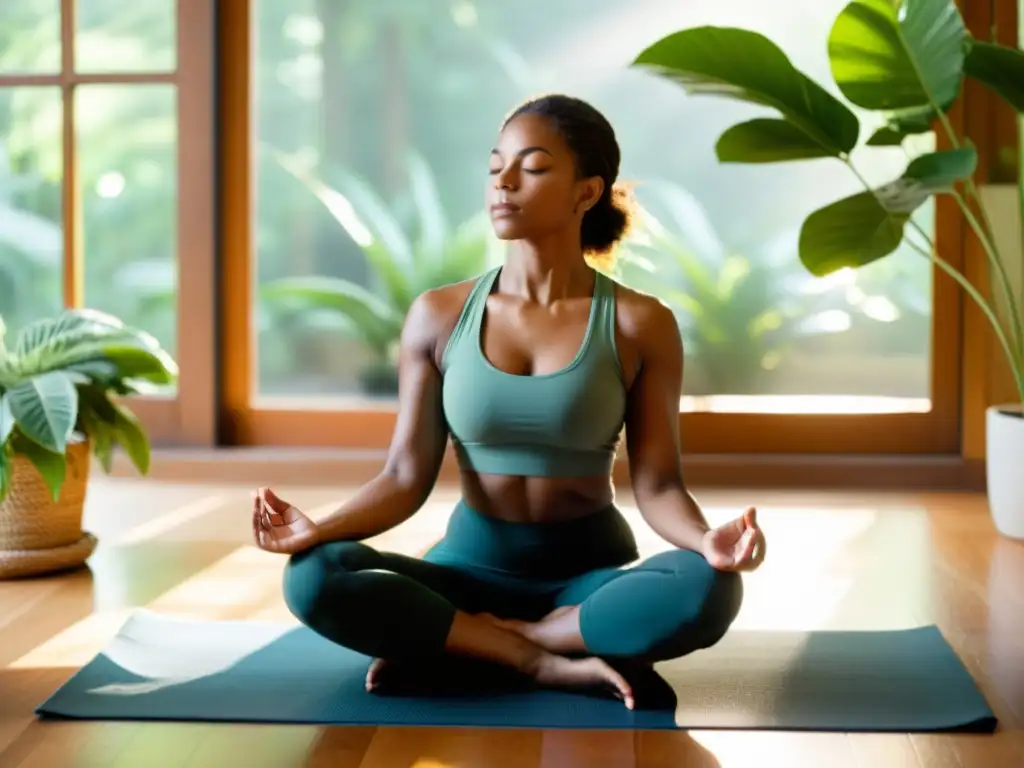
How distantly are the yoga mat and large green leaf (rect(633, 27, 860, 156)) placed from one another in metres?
1.16

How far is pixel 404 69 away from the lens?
15.2 ft

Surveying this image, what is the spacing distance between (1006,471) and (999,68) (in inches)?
32.1

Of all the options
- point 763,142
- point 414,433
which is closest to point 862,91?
point 763,142

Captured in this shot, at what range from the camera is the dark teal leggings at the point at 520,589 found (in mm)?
1807

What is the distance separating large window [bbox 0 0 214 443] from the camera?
12.7ft

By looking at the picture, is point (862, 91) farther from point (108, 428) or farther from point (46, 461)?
point (46, 461)

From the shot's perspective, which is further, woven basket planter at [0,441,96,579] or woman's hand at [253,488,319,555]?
woven basket planter at [0,441,96,579]

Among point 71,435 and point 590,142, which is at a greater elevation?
point 590,142

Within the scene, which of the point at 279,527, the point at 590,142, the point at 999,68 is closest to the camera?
the point at 279,527

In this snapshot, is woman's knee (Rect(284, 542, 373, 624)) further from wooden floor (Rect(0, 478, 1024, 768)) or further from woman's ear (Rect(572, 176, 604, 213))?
woman's ear (Rect(572, 176, 604, 213))

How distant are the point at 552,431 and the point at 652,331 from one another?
20 centimetres

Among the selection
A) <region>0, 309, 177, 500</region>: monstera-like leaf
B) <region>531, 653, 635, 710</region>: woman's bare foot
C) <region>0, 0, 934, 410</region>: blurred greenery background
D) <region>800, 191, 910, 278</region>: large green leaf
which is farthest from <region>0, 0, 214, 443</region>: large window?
<region>531, 653, 635, 710</region>: woman's bare foot

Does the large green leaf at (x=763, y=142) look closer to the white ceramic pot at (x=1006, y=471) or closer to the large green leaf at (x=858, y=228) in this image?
the large green leaf at (x=858, y=228)

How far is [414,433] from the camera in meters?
2.02
